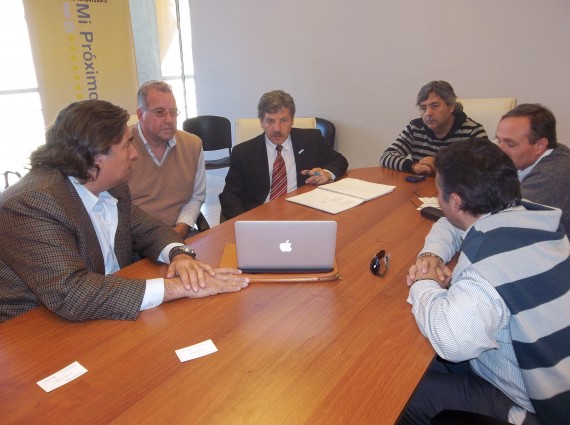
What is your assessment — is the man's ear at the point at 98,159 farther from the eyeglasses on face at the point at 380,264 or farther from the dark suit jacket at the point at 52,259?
the eyeglasses on face at the point at 380,264

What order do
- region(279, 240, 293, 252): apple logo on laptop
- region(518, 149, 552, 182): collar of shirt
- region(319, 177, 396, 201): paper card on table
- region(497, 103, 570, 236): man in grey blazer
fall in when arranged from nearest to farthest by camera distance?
region(279, 240, 293, 252): apple logo on laptop, region(497, 103, 570, 236): man in grey blazer, region(518, 149, 552, 182): collar of shirt, region(319, 177, 396, 201): paper card on table

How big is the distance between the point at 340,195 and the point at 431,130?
111cm

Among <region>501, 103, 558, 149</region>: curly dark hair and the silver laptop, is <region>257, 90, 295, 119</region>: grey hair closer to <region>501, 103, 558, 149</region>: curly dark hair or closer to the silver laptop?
<region>501, 103, 558, 149</region>: curly dark hair

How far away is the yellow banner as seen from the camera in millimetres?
4074

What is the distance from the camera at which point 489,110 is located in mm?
3020

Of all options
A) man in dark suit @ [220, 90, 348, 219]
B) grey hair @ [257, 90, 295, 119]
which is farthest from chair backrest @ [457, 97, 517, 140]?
grey hair @ [257, 90, 295, 119]

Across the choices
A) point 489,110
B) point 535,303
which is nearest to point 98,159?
point 535,303

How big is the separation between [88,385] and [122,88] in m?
4.32

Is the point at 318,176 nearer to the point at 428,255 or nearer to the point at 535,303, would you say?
the point at 428,255

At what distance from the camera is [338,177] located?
9.04ft

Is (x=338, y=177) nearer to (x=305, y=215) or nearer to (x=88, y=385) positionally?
(x=305, y=215)

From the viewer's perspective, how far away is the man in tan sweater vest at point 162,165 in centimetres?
242

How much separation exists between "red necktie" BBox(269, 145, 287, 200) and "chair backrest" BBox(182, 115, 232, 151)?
78.4 inches

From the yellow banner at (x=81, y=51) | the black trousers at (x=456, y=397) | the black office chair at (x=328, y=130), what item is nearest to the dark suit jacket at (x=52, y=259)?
the black trousers at (x=456, y=397)
